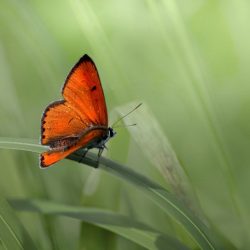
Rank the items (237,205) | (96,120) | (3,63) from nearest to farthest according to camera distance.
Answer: (96,120)
(237,205)
(3,63)

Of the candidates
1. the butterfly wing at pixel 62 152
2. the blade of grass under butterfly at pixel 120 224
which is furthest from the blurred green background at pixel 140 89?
the butterfly wing at pixel 62 152

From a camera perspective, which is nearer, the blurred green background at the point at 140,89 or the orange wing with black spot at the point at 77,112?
the orange wing with black spot at the point at 77,112

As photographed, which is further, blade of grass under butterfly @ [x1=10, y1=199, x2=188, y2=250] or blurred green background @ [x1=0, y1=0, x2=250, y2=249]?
blurred green background @ [x1=0, y1=0, x2=250, y2=249]

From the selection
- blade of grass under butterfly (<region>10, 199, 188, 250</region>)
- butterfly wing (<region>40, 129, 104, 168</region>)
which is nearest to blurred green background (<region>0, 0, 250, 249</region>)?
blade of grass under butterfly (<region>10, 199, 188, 250</region>)

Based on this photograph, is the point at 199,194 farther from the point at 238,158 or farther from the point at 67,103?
the point at 67,103

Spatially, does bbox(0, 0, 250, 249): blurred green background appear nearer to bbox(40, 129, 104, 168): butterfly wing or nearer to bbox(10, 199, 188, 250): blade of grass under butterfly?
bbox(10, 199, 188, 250): blade of grass under butterfly

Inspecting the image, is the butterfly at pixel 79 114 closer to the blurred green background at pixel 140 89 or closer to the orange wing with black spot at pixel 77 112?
the orange wing with black spot at pixel 77 112

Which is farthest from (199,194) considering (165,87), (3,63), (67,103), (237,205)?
(3,63)

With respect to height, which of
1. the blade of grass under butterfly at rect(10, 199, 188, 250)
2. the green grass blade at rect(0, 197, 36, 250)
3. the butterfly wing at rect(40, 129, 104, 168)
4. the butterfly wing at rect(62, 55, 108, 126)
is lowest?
the blade of grass under butterfly at rect(10, 199, 188, 250)
